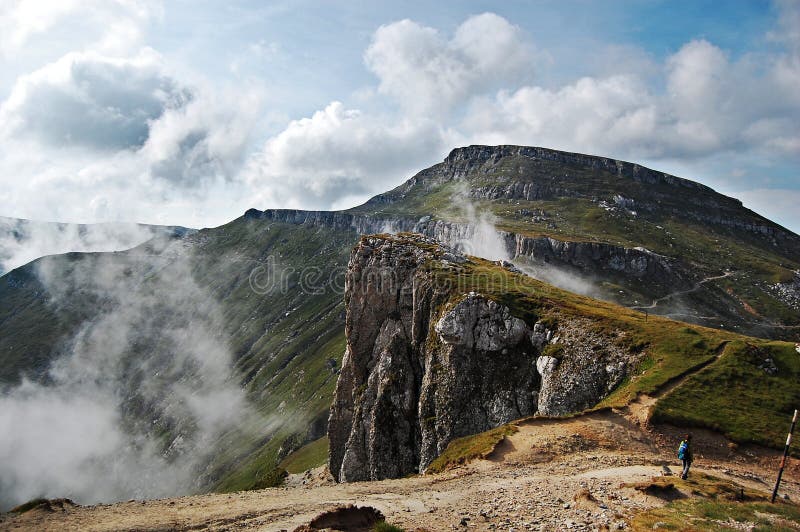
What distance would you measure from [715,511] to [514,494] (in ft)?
34.7

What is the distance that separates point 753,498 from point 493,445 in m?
17.7

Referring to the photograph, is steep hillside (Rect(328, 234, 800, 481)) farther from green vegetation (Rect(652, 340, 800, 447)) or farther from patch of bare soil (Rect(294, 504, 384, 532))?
patch of bare soil (Rect(294, 504, 384, 532))

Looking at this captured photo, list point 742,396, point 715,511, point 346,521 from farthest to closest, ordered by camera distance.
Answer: point 742,396 → point 715,511 → point 346,521

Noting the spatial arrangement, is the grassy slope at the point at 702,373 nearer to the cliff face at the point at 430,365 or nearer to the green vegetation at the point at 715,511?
the cliff face at the point at 430,365

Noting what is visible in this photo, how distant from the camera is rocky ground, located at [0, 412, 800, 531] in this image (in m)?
25.2

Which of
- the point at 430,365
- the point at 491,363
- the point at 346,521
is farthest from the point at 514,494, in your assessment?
the point at 430,365

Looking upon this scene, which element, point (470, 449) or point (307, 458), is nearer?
point (470, 449)

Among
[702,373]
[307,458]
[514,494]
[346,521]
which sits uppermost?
[702,373]

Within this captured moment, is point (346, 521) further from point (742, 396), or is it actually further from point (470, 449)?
point (742, 396)

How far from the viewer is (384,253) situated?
97.7 m

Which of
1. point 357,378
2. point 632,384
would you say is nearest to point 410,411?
point 357,378

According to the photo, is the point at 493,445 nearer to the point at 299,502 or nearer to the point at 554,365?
the point at 299,502

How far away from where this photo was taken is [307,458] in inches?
6742

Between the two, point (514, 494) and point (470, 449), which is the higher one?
point (514, 494)
